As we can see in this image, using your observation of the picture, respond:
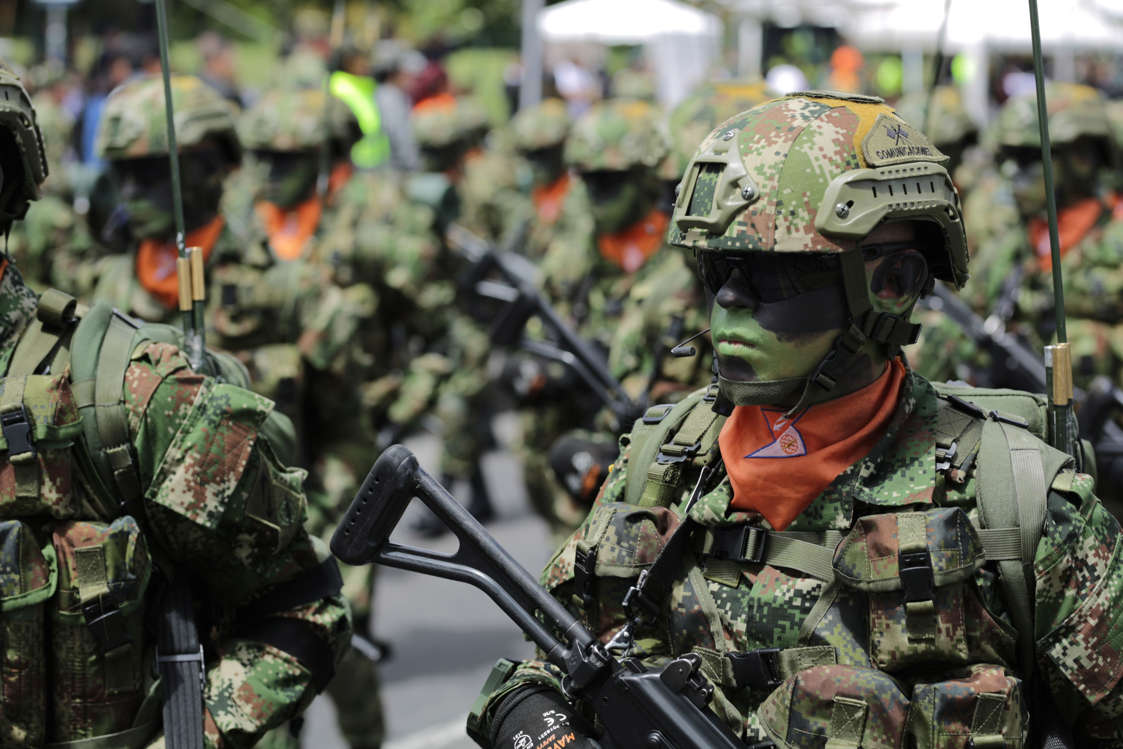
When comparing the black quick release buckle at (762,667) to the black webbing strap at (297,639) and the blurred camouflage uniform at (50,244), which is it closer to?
the black webbing strap at (297,639)

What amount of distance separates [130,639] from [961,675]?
1.72 metres

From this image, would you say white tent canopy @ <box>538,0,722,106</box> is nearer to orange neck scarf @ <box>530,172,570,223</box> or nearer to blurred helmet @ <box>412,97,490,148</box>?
orange neck scarf @ <box>530,172,570,223</box>

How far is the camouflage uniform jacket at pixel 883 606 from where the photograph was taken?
9.08ft

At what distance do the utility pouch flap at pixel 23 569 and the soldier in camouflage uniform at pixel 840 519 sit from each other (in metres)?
0.94

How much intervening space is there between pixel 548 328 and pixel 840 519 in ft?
14.2

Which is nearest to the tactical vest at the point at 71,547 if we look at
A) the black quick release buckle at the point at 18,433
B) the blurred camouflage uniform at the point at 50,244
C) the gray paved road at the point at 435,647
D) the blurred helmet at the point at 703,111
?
the black quick release buckle at the point at 18,433

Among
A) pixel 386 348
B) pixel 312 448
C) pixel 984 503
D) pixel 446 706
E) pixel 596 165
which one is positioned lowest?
pixel 446 706

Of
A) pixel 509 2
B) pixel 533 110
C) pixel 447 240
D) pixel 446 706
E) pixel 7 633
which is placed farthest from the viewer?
pixel 509 2

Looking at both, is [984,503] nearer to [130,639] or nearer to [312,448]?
[130,639]

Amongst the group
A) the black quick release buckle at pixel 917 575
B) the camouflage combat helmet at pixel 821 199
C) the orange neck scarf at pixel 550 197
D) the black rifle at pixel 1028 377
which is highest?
the camouflage combat helmet at pixel 821 199

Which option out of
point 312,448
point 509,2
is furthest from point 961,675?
point 509,2

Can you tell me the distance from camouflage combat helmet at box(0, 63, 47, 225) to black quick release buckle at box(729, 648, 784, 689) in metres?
1.93

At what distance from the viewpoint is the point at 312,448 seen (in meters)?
7.17

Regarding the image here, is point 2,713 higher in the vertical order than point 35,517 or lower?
lower
